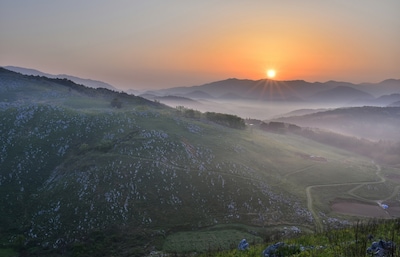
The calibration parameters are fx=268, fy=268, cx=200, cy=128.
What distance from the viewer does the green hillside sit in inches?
3292

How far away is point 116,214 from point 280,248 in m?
77.6

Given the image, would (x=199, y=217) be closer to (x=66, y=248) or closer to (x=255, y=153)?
(x=66, y=248)

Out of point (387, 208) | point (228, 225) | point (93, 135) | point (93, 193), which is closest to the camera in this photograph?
point (228, 225)

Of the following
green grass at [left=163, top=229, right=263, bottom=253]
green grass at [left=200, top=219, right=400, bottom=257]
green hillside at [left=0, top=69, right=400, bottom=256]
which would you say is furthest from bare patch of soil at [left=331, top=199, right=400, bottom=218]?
green grass at [left=200, top=219, right=400, bottom=257]

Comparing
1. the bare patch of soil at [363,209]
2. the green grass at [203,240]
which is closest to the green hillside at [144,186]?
the green grass at [203,240]

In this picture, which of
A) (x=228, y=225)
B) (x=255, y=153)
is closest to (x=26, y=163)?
(x=228, y=225)

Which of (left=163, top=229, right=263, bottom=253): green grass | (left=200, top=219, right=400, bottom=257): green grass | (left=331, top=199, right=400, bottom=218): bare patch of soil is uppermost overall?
(left=200, top=219, right=400, bottom=257): green grass

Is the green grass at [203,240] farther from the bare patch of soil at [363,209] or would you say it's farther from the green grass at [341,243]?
the green grass at [341,243]

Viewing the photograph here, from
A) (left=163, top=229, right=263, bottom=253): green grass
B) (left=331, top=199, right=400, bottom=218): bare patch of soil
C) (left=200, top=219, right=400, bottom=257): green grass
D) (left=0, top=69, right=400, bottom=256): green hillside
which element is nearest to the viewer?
(left=200, top=219, right=400, bottom=257): green grass

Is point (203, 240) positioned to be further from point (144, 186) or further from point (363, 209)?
point (363, 209)

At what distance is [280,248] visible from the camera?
1005 inches

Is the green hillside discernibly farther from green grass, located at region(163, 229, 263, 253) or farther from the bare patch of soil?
the bare patch of soil

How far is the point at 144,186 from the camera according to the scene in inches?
4149

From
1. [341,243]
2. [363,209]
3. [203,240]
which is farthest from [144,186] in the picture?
[341,243]
